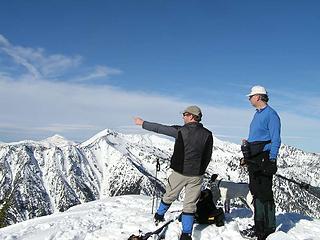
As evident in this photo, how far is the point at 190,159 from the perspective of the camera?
10664 millimetres

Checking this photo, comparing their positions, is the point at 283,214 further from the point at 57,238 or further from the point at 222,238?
the point at 57,238

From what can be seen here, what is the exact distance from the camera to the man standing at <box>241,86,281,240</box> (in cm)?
1092

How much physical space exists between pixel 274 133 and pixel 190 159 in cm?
236

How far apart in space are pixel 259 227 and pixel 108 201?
7.80 m

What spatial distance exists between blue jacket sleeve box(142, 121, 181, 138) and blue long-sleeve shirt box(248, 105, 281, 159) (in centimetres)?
219

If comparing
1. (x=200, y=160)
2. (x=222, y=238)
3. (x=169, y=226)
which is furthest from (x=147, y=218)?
(x=200, y=160)

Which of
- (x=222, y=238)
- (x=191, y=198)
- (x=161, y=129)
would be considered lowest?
(x=222, y=238)

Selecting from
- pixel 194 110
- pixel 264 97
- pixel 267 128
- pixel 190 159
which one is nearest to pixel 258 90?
pixel 264 97

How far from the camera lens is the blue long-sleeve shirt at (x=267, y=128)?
10.7 metres

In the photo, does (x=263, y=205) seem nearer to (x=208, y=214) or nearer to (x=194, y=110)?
(x=208, y=214)

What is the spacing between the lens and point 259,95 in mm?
11086

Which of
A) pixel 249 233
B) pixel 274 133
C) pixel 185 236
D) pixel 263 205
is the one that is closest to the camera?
pixel 185 236

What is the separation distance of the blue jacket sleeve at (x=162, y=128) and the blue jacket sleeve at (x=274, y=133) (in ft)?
8.30

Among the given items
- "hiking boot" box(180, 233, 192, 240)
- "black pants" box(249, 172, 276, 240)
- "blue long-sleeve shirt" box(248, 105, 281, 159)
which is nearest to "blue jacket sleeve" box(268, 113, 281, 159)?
"blue long-sleeve shirt" box(248, 105, 281, 159)
